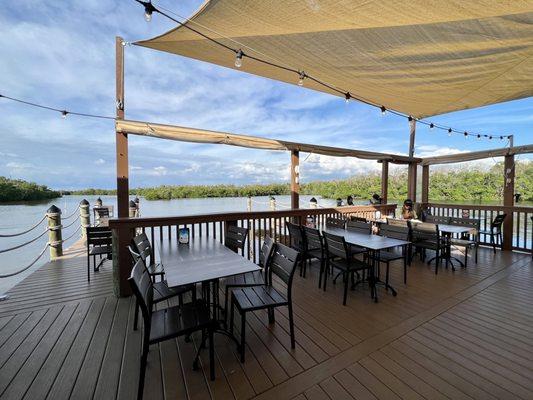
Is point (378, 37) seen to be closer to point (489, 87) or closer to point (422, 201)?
point (489, 87)

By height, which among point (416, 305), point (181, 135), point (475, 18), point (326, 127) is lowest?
point (416, 305)

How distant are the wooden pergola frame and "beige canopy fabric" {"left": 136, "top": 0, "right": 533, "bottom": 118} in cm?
103

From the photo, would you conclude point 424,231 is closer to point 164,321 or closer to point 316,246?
point 316,246

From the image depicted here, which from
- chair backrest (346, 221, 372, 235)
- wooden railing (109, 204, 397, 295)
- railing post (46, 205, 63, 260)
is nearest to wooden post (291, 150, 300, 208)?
wooden railing (109, 204, 397, 295)

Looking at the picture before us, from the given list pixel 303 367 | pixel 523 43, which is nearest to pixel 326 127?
pixel 523 43

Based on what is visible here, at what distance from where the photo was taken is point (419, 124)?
6535mm

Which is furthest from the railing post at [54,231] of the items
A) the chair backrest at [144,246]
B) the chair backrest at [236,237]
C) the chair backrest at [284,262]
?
the chair backrest at [284,262]

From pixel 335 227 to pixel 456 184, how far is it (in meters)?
6.79

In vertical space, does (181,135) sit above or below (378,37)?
below

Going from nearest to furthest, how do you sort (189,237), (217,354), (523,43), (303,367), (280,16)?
(303,367), (217,354), (280,16), (523,43), (189,237)

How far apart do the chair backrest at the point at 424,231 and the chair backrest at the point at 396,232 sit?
0.84 meters

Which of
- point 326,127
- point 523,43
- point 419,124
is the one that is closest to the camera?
point 523,43

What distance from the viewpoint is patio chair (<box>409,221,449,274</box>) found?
4137 mm

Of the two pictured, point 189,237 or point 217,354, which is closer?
point 217,354
